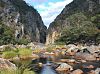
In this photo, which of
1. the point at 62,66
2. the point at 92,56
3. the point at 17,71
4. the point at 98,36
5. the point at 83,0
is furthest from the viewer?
the point at 83,0

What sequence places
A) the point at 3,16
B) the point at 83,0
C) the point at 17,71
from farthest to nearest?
the point at 83,0, the point at 3,16, the point at 17,71

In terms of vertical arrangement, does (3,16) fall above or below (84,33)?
above

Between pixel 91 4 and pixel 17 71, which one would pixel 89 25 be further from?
pixel 17 71

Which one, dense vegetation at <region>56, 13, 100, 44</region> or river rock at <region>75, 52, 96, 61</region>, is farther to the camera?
dense vegetation at <region>56, 13, 100, 44</region>

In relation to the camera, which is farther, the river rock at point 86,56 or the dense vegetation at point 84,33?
the dense vegetation at point 84,33

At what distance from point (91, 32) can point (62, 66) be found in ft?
222

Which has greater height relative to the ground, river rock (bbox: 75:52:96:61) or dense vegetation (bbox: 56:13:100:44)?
dense vegetation (bbox: 56:13:100:44)

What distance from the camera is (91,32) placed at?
10556 cm

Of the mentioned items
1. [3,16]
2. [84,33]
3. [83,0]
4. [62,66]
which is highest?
[83,0]

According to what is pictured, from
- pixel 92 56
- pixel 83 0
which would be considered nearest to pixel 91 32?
pixel 92 56

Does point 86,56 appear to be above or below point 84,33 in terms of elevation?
below

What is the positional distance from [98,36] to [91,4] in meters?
78.0

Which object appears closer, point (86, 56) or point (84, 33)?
point (86, 56)

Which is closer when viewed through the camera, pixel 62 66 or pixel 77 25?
pixel 62 66
